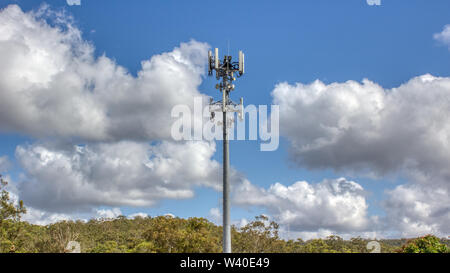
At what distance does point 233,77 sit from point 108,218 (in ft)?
172

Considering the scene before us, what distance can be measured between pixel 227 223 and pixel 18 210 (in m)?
22.6

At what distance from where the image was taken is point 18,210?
1236 inches

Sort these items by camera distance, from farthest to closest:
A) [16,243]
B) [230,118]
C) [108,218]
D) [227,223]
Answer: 1. [108,218]
2. [16,243]
3. [230,118]
4. [227,223]
